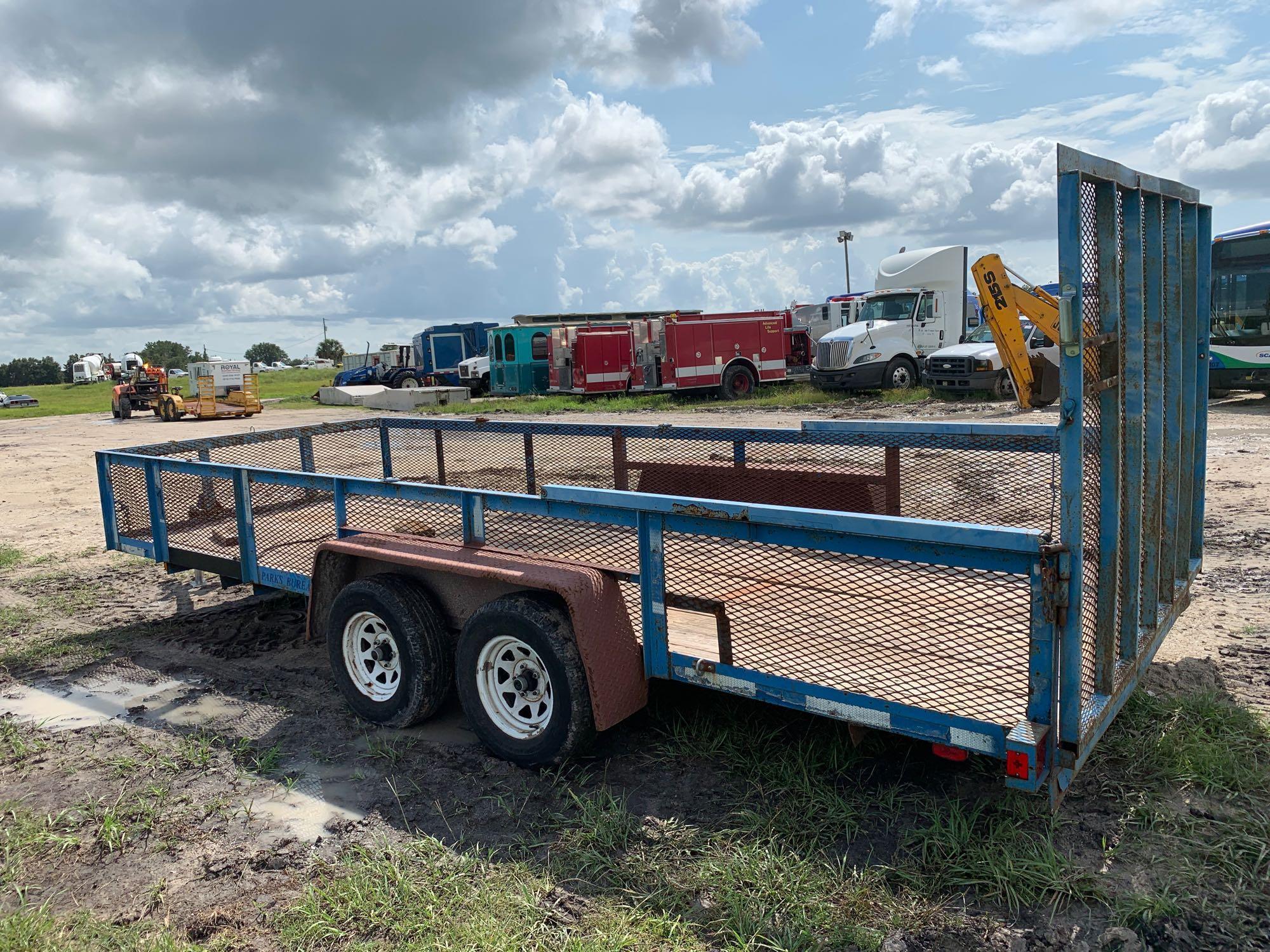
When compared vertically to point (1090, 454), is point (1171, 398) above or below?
above

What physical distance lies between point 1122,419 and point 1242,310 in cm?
1669

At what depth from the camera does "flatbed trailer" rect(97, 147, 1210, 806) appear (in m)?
3.07

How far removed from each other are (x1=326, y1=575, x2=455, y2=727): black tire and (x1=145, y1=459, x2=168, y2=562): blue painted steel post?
6.97ft

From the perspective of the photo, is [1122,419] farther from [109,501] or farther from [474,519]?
[109,501]

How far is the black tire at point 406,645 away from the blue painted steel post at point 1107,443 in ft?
9.11

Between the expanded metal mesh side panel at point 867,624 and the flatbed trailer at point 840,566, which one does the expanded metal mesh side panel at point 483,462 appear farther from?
the expanded metal mesh side panel at point 867,624

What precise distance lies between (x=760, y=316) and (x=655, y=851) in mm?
24466

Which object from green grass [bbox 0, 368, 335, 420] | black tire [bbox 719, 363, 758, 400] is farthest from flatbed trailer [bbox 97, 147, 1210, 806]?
green grass [bbox 0, 368, 335, 420]

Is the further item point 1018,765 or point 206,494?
point 206,494

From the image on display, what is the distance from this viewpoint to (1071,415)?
296 centimetres

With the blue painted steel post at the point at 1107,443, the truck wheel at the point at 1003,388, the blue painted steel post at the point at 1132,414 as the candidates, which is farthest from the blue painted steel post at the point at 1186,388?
the truck wheel at the point at 1003,388

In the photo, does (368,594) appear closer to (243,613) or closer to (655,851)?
(655,851)

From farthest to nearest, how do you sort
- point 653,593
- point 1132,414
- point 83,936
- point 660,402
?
point 660,402 < point 653,593 < point 1132,414 < point 83,936

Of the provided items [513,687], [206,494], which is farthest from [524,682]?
[206,494]
